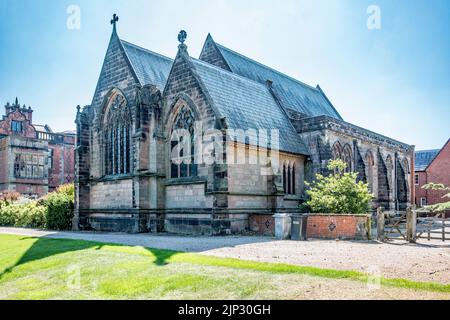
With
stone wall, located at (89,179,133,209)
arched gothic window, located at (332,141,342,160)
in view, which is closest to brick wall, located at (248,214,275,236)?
stone wall, located at (89,179,133,209)

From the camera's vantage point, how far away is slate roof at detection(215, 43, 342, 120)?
97.6 ft

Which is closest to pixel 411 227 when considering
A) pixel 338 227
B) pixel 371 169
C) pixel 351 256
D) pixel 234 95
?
pixel 338 227

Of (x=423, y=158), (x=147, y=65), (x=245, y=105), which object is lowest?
(x=423, y=158)

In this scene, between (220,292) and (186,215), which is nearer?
(220,292)

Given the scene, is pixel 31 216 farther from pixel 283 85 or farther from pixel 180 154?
pixel 283 85

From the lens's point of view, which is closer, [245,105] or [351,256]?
[351,256]

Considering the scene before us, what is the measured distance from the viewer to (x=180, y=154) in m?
21.2

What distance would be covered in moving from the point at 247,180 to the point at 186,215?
3.75m

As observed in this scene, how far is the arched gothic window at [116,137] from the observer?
2347 centimetres

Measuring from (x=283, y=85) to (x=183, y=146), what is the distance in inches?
608

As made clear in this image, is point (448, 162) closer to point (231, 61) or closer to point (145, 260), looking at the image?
point (231, 61)
